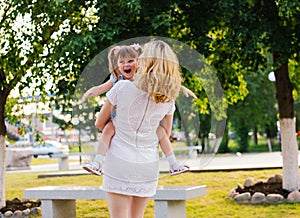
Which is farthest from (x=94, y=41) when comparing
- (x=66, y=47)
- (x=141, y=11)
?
(x=141, y=11)

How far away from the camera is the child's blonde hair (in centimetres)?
412

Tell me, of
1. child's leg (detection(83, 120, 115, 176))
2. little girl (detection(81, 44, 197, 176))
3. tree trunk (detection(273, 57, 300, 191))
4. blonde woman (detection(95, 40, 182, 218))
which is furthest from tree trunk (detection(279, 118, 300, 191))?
child's leg (detection(83, 120, 115, 176))

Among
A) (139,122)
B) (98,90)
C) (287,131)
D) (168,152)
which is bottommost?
(287,131)

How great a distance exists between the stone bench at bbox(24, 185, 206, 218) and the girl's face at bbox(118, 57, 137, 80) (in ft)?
14.7

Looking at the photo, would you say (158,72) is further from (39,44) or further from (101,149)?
(39,44)

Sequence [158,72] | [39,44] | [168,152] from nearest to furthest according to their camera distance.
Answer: [158,72], [168,152], [39,44]

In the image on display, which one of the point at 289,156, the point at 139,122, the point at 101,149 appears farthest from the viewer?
the point at 289,156

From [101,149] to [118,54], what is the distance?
63 cm

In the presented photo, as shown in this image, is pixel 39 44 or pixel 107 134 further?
pixel 39 44

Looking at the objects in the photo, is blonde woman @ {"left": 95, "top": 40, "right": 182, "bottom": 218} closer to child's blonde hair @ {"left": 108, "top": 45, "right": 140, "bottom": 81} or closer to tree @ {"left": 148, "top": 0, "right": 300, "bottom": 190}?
child's blonde hair @ {"left": 108, "top": 45, "right": 140, "bottom": 81}

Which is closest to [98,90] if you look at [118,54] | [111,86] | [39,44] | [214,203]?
[111,86]

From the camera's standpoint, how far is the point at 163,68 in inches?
156

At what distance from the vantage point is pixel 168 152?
4410 millimetres

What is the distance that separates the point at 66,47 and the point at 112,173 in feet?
18.2
